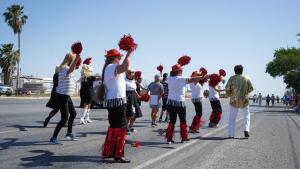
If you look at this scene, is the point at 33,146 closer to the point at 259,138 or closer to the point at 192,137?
the point at 192,137

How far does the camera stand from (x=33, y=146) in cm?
860

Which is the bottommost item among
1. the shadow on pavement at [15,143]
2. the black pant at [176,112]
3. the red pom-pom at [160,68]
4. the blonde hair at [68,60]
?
the shadow on pavement at [15,143]

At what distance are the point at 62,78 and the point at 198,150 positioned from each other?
3.27m

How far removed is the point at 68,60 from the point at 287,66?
59.8 metres

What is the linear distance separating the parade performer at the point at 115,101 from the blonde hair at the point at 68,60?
4.94ft

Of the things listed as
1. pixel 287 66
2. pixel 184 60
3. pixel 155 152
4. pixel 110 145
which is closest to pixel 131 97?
pixel 184 60

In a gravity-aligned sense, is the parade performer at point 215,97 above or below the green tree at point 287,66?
below

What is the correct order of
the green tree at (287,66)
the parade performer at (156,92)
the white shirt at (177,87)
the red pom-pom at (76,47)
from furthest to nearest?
1. the green tree at (287,66)
2. the parade performer at (156,92)
3. the white shirt at (177,87)
4. the red pom-pom at (76,47)

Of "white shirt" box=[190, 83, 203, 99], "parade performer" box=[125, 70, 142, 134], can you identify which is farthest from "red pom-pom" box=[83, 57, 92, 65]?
"white shirt" box=[190, 83, 203, 99]

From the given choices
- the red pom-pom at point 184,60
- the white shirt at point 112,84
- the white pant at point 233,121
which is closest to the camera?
the white shirt at point 112,84

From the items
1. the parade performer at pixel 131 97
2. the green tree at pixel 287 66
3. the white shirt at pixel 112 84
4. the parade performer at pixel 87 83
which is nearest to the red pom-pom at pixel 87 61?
the parade performer at pixel 87 83

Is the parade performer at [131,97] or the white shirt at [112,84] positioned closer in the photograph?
the white shirt at [112,84]

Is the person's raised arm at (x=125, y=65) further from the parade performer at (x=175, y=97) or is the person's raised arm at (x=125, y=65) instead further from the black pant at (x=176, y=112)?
the black pant at (x=176, y=112)

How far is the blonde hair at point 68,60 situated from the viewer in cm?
860
